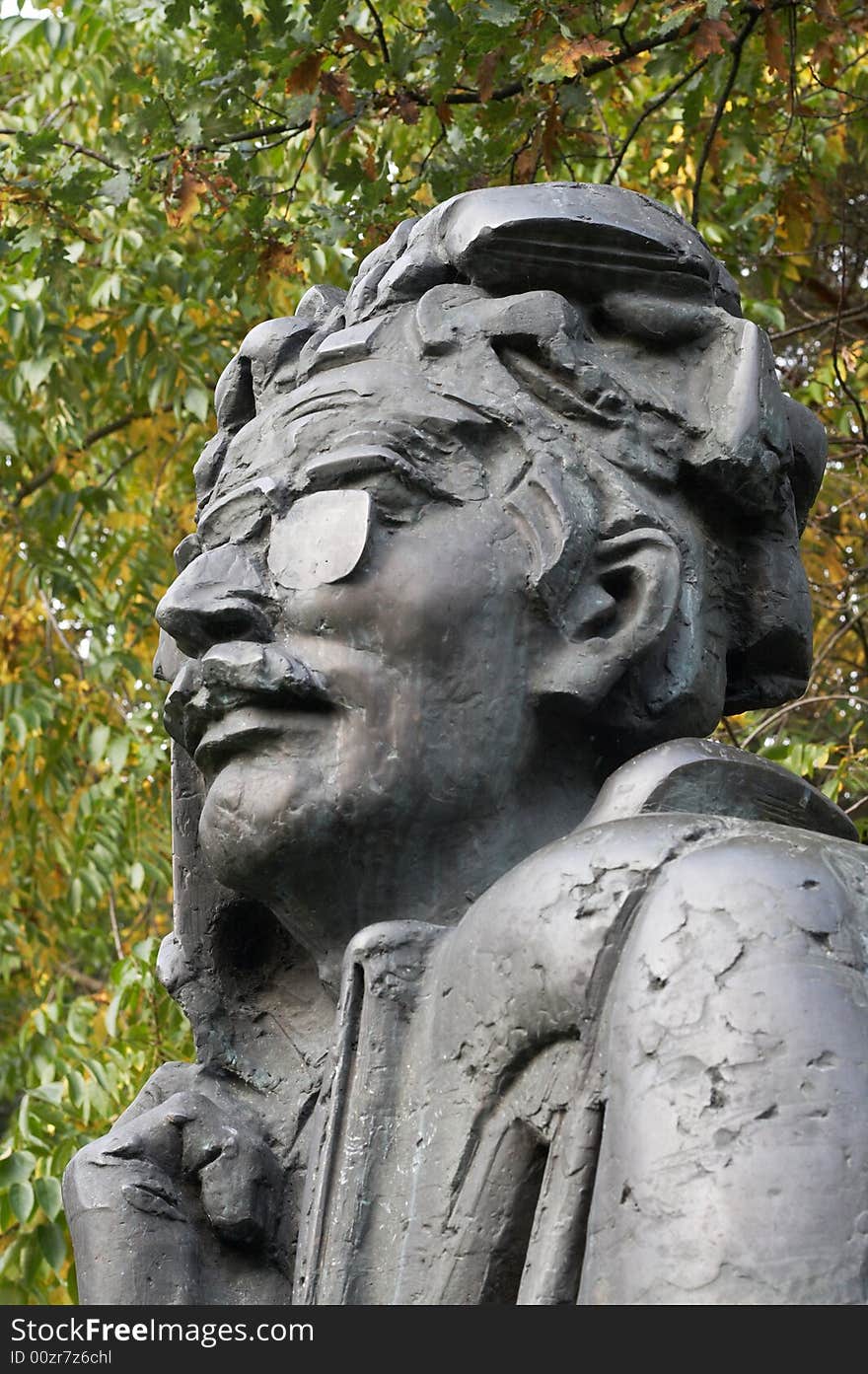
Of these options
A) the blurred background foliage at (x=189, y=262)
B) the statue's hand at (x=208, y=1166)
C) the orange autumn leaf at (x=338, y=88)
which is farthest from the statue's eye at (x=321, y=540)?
the orange autumn leaf at (x=338, y=88)

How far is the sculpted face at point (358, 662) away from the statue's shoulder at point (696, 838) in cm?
20

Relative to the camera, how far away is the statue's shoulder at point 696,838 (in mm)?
2404

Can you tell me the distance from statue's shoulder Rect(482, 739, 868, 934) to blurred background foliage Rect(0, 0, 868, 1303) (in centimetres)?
234

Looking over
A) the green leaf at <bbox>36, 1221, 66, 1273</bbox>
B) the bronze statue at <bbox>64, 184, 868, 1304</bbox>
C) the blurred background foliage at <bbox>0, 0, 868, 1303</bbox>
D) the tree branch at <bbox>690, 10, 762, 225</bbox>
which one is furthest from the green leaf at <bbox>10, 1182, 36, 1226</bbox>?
the tree branch at <bbox>690, 10, 762, 225</bbox>

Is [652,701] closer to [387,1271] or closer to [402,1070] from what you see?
[402,1070]

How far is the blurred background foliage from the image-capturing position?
5.08 metres

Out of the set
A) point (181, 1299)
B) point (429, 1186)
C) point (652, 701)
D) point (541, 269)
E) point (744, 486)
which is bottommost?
point (181, 1299)

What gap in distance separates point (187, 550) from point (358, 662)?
534mm

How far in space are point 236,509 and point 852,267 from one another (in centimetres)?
440

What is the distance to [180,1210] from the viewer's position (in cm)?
287

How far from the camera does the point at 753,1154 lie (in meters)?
2.17

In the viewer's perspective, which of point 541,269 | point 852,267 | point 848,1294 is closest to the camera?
point 848,1294

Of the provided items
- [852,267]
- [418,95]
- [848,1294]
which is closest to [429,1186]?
[848,1294]

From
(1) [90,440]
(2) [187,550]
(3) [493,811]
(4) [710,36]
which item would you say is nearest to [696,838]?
(3) [493,811]
